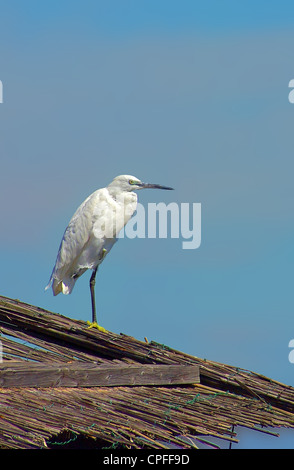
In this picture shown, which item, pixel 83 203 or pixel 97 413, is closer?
pixel 97 413

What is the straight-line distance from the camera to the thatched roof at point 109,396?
687 cm

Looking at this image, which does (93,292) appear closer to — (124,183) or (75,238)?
(75,238)

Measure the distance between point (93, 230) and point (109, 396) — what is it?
4.58 meters

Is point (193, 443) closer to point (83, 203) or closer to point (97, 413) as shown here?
point (97, 413)

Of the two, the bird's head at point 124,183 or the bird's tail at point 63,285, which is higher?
the bird's head at point 124,183

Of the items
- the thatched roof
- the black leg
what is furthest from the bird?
the thatched roof

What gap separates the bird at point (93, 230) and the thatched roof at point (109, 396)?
2.39 meters

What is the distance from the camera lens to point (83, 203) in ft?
41.3

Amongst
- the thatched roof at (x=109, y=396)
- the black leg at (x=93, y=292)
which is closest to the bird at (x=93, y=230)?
the black leg at (x=93, y=292)

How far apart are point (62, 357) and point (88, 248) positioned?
375 centimetres

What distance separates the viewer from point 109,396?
788 cm

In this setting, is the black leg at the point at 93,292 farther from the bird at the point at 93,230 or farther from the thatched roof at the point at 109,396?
the thatched roof at the point at 109,396
